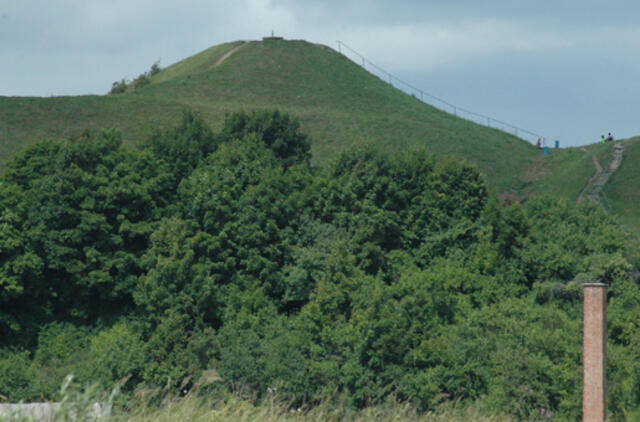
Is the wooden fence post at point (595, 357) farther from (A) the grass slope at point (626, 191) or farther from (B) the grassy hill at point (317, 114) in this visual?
(B) the grassy hill at point (317, 114)

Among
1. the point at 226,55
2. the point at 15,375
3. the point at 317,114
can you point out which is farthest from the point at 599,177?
the point at 226,55

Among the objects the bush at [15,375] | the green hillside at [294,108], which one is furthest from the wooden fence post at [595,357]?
the green hillside at [294,108]

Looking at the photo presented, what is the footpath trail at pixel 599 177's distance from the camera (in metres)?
56.3

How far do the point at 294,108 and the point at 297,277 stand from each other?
1745 inches

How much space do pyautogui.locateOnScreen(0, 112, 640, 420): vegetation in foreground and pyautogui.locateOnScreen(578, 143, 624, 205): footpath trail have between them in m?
14.6

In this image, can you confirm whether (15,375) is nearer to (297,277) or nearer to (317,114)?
(297,277)

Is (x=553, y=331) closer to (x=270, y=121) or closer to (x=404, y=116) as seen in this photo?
(x=270, y=121)

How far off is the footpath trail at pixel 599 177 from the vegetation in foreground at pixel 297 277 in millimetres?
14602

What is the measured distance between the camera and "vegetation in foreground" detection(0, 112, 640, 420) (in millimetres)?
31688

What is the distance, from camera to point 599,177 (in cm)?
5966

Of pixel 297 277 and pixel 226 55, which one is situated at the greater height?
pixel 226 55

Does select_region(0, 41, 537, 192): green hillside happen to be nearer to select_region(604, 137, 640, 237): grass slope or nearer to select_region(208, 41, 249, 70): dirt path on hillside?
select_region(208, 41, 249, 70): dirt path on hillside

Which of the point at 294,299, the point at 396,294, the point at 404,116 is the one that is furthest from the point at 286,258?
the point at 404,116

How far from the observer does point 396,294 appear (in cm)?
3538
